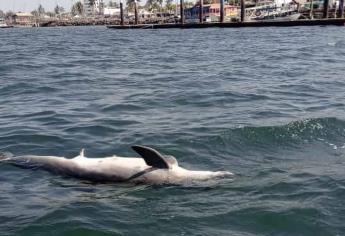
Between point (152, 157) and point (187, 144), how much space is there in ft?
8.06

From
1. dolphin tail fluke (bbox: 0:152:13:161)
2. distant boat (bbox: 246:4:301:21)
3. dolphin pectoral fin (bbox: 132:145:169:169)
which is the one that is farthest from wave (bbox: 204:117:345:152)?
distant boat (bbox: 246:4:301:21)

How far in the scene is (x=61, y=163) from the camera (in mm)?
8344

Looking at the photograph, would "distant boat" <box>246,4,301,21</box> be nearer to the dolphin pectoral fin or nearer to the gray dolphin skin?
the gray dolphin skin

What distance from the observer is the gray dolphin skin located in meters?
7.73

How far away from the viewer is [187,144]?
10.1 m

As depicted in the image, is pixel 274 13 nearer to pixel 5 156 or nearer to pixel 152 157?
pixel 5 156

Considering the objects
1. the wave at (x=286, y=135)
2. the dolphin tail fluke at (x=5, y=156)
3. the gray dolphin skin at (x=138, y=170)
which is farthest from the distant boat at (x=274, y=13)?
the gray dolphin skin at (x=138, y=170)

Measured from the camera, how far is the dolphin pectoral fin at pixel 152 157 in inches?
299

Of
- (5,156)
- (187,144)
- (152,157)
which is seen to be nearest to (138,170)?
(152,157)

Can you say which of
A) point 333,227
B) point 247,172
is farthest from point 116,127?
point 333,227

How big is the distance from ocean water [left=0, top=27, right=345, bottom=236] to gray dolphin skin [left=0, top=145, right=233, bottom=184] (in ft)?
0.46

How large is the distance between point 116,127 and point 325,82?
8.34m

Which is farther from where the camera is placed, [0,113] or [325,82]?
[325,82]

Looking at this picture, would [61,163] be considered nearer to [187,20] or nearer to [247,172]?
[247,172]
